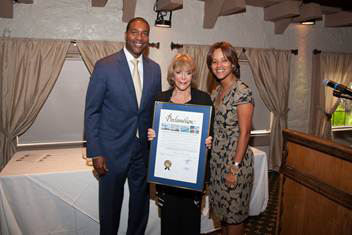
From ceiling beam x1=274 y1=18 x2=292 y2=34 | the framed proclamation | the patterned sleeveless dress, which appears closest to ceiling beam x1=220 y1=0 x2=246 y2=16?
ceiling beam x1=274 y1=18 x2=292 y2=34

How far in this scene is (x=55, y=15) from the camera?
418 cm

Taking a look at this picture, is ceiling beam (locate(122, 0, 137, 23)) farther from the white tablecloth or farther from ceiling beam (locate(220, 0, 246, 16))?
the white tablecloth

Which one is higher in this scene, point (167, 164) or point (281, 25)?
point (281, 25)

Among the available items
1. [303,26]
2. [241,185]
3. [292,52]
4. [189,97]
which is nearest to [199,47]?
[292,52]

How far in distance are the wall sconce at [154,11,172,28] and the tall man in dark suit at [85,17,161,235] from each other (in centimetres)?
208

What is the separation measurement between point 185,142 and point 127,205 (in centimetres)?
112

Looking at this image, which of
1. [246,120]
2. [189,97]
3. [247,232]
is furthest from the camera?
[247,232]

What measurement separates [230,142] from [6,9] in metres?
3.43

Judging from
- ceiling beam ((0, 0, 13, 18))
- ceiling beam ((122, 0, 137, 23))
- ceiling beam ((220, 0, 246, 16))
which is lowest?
ceiling beam ((0, 0, 13, 18))

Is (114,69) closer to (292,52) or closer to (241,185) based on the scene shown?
(241,185)

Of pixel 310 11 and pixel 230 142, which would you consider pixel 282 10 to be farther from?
pixel 230 142

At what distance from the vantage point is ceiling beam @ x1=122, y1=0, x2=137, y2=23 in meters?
4.25

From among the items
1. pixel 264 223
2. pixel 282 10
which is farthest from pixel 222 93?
pixel 282 10

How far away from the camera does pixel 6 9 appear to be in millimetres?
3875
